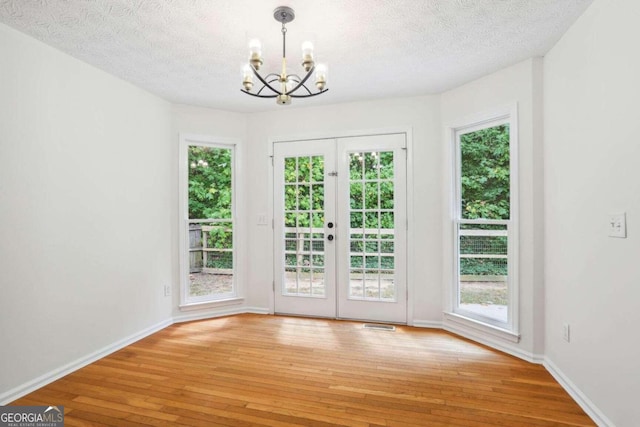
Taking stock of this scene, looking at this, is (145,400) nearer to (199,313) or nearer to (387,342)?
(199,313)

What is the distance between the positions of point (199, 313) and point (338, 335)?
5.69 feet

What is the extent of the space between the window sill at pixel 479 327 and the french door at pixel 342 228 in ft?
1.69

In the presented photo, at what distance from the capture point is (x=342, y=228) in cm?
388

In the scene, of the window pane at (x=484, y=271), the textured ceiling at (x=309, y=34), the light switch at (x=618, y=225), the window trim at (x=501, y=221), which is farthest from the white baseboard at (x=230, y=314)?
the textured ceiling at (x=309, y=34)

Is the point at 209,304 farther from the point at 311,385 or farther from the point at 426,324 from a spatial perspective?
the point at 426,324

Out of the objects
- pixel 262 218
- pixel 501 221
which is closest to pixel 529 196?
pixel 501 221

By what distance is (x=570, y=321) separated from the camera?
2350 mm

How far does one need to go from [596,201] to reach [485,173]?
1.26m

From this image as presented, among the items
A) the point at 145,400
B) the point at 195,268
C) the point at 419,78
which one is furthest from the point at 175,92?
the point at 145,400

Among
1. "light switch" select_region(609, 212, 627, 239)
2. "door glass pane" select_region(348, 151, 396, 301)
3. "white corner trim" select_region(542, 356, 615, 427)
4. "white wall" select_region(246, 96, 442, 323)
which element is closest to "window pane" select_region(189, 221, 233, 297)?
"white wall" select_region(246, 96, 442, 323)

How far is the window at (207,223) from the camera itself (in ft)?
12.9

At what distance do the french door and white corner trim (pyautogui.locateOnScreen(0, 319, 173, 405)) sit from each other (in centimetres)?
149

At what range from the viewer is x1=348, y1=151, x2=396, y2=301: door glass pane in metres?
3.76

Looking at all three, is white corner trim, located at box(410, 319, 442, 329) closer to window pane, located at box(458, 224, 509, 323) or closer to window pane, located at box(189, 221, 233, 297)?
window pane, located at box(458, 224, 509, 323)
